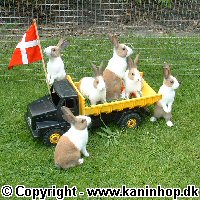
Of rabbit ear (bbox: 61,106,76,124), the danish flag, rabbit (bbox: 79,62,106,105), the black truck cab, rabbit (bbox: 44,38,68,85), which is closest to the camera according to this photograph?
rabbit ear (bbox: 61,106,76,124)

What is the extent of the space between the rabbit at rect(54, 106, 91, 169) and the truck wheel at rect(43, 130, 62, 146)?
0.23m

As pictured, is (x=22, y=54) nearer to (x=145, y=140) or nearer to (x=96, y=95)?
(x=96, y=95)

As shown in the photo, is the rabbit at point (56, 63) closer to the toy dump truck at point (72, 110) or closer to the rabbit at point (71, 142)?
the toy dump truck at point (72, 110)

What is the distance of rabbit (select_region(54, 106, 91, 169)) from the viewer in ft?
12.8

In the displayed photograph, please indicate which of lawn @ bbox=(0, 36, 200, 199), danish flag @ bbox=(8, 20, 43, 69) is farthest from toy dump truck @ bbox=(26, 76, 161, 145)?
danish flag @ bbox=(8, 20, 43, 69)

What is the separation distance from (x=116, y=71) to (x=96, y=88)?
0.33m

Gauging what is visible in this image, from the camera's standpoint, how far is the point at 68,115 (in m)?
3.88

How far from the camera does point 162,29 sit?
5852 mm

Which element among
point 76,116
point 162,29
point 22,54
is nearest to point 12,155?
point 76,116

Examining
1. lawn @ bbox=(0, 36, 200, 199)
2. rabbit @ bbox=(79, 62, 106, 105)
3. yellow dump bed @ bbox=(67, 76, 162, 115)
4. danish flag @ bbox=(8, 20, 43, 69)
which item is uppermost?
danish flag @ bbox=(8, 20, 43, 69)

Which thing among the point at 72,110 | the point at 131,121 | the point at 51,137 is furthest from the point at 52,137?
the point at 131,121

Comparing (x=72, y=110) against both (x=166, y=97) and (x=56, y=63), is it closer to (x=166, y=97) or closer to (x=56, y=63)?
(x=56, y=63)

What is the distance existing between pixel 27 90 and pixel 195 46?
6.99ft

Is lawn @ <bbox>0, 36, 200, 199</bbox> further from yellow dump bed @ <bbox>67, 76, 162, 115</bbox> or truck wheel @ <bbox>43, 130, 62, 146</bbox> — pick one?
yellow dump bed @ <bbox>67, 76, 162, 115</bbox>
